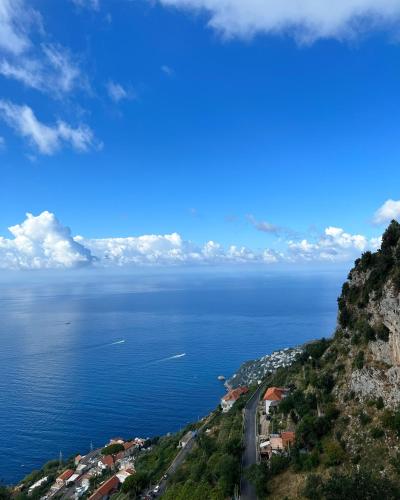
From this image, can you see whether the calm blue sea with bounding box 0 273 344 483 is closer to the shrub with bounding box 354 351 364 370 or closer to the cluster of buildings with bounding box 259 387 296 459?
the cluster of buildings with bounding box 259 387 296 459

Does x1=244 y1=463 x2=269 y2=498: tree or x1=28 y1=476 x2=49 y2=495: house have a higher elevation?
x1=244 y1=463 x2=269 y2=498: tree

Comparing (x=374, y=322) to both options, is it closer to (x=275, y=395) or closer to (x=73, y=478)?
(x=275, y=395)

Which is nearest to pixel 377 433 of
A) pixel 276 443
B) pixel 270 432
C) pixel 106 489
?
pixel 276 443

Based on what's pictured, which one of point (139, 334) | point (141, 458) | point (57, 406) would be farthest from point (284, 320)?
point (141, 458)

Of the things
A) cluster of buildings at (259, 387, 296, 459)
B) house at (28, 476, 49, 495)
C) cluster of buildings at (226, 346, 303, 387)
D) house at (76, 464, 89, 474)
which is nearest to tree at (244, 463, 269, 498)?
cluster of buildings at (259, 387, 296, 459)

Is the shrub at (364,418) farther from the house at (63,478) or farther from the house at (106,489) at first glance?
the house at (63,478)

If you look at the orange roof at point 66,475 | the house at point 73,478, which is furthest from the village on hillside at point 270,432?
the orange roof at point 66,475
